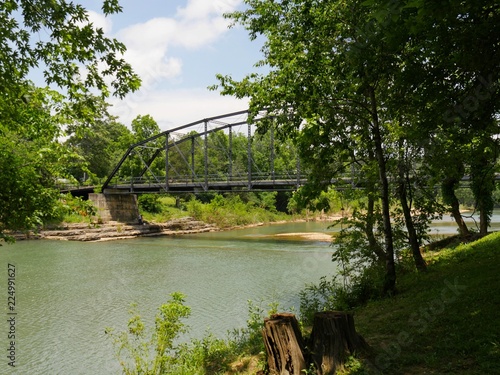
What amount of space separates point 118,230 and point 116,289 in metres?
22.7

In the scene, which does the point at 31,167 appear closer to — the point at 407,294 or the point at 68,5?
the point at 68,5

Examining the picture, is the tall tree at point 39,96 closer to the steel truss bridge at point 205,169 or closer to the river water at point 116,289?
the river water at point 116,289

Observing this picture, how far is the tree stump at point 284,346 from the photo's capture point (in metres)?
4.93

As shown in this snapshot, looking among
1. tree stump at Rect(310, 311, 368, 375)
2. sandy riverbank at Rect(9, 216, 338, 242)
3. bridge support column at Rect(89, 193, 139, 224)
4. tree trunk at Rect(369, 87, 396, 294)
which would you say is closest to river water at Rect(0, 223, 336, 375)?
tree trunk at Rect(369, 87, 396, 294)

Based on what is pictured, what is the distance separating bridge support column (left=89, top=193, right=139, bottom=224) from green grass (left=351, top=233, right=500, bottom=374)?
35.0m

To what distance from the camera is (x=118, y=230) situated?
3659 cm

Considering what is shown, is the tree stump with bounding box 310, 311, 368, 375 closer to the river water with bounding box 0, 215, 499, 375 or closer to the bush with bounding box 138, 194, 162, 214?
the river water with bounding box 0, 215, 499, 375

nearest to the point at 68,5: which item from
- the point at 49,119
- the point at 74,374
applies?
the point at 49,119

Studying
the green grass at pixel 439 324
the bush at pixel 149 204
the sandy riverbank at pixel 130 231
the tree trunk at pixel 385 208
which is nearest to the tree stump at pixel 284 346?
the green grass at pixel 439 324

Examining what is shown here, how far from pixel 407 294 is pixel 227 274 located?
9.76m

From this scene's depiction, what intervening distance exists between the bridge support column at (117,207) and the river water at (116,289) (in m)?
13.5

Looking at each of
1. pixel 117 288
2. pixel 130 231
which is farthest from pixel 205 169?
pixel 117 288

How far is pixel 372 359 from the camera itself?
16.1ft

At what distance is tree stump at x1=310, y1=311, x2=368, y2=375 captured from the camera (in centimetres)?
484
